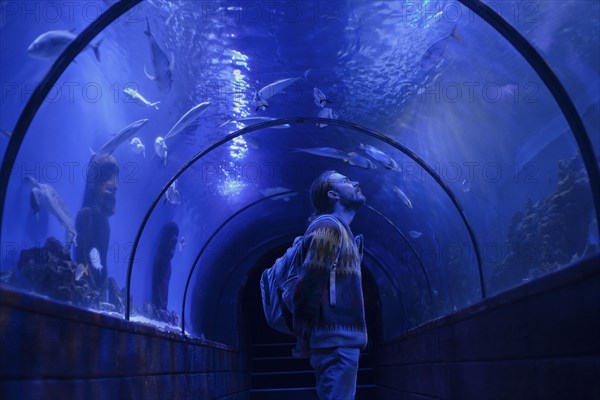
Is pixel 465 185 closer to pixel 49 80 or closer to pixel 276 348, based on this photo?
pixel 49 80

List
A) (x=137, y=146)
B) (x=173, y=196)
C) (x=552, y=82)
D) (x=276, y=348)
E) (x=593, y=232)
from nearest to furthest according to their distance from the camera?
(x=593, y=232), (x=552, y=82), (x=137, y=146), (x=173, y=196), (x=276, y=348)

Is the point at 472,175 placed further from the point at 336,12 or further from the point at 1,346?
the point at 1,346

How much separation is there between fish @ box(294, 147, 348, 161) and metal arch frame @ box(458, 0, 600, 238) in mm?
5832

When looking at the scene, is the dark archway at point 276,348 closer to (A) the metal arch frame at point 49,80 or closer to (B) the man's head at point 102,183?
(B) the man's head at point 102,183

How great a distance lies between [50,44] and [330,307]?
11.9ft

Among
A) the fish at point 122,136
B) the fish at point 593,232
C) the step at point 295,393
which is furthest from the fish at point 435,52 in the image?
the step at point 295,393

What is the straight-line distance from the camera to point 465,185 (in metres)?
9.86

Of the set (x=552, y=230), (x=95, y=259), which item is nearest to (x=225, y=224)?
(x=95, y=259)

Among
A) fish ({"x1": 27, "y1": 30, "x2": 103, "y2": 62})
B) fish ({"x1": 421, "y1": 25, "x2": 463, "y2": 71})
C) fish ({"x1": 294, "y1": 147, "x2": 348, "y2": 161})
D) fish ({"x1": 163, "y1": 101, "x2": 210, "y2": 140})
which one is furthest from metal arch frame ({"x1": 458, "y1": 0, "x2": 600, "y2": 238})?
fish ({"x1": 294, "y1": 147, "x2": 348, "y2": 161})

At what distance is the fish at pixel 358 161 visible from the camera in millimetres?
12570

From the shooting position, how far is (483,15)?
6965 mm

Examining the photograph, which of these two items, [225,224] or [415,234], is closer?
[415,234]

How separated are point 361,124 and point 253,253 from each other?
9148mm

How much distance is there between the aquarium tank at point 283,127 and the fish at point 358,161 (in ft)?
0.21
